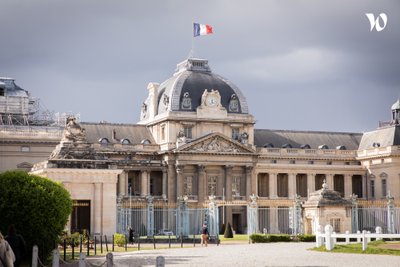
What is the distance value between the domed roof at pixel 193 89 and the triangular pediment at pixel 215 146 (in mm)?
4012

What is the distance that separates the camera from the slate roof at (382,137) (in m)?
99.2

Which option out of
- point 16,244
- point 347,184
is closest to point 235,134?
point 347,184

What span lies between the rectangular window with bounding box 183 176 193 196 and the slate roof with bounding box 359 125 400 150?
910 inches

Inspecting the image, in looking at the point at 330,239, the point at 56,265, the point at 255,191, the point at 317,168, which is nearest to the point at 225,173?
the point at 255,191

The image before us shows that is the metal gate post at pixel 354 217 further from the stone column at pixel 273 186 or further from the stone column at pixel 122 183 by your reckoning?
the stone column at pixel 273 186

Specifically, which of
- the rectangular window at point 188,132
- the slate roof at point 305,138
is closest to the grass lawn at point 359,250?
the rectangular window at point 188,132

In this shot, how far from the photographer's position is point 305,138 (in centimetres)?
10594

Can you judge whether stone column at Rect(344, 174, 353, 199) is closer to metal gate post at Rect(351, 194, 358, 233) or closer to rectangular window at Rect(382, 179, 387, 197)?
rectangular window at Rect(382, 179, 387, 197)

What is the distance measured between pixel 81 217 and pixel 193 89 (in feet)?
160

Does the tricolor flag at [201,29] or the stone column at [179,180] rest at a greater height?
the tricolor flag at [201,29]

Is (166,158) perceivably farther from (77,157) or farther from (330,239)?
(330,239)

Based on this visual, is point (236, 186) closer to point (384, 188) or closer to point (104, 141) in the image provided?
point (104, 141)

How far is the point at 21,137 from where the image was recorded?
82062 millimetres

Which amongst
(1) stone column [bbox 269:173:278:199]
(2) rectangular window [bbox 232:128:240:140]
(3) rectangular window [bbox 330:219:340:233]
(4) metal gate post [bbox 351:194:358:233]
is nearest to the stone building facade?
(1) stone column [bbox 269:173:278:199]
